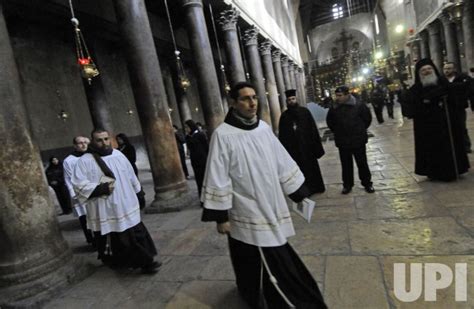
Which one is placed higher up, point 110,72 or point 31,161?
point 110,72

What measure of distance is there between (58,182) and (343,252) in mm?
6417

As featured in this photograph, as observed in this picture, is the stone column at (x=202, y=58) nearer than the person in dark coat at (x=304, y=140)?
No

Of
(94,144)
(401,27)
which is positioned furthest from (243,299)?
(401,27)

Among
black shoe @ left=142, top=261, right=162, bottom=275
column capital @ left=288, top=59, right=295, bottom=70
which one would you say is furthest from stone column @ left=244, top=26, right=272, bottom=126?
column capital @ left=288, top=59, right=295, bottom=70

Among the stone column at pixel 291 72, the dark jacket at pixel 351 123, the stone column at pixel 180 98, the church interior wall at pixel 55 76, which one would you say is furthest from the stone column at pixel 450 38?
the church interior wall at pixel 55 76

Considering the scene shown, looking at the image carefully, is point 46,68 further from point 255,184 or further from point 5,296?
point 255,184

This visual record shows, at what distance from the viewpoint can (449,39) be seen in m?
17.6

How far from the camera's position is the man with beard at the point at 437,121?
473 centimetres

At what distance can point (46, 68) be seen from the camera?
937 centimetres

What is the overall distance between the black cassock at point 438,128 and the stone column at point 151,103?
3.94m

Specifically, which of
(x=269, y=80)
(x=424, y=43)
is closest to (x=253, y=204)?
(x=269, y=80)

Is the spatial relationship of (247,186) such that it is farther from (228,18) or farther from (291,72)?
(291,72)

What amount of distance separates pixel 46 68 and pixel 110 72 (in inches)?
104

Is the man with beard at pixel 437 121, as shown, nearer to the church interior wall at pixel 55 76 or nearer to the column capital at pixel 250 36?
the church interior wall at pixel 55 76
